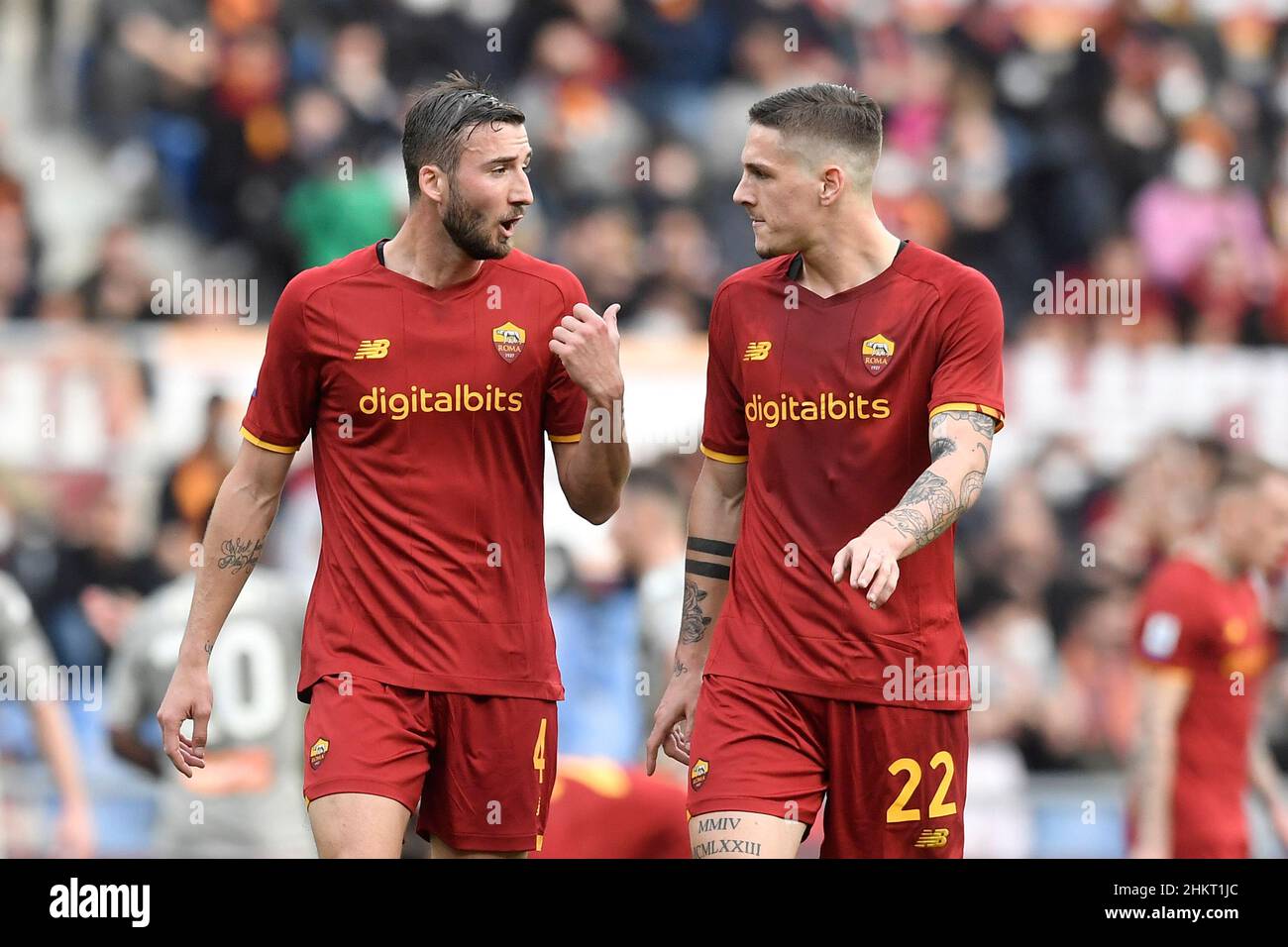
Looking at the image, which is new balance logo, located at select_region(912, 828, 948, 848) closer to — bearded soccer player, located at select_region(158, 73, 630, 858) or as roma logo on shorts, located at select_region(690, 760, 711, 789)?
as roma logo on shorts, located at select_region(690, 760, 711, 789)

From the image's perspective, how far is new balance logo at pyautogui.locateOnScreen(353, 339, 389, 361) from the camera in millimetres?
5000

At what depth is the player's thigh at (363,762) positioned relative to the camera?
15.4ft

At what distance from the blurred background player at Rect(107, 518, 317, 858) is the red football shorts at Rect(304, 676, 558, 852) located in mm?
2684

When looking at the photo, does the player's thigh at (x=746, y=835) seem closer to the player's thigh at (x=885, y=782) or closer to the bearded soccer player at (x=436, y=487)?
the player's thigh at (x=885, y=782)

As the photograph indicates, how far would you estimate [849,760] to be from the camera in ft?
15.6

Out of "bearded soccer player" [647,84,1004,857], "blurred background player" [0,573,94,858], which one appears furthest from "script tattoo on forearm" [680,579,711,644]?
"blurred background player" [0,573,94,858]

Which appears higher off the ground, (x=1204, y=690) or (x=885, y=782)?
(x=1204, y=690)

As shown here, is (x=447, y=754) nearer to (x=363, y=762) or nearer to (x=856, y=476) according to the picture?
(x=363, y=762)

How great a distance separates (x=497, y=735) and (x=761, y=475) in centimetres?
95

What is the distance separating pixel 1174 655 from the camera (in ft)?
23.7

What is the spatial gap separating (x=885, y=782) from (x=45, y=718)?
3899 millimetres

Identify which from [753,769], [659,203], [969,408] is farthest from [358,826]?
[659,203]

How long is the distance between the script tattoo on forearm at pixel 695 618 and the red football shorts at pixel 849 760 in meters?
0.33

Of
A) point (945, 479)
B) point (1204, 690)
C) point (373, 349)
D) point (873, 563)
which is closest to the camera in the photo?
point (873, 563)
